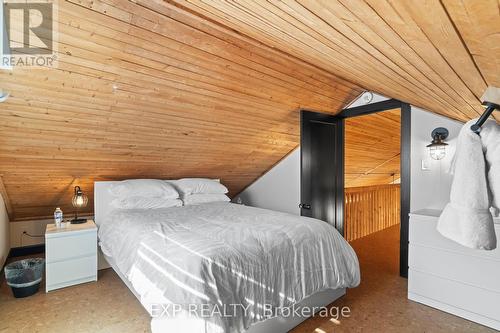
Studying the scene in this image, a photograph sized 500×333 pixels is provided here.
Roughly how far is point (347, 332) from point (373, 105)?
2.56 meters

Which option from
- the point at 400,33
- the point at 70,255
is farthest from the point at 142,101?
the point at 400,33

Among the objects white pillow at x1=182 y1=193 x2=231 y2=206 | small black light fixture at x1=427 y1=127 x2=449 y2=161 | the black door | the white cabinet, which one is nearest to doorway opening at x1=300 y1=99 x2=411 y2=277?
the black door

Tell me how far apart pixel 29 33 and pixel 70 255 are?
2.13 m

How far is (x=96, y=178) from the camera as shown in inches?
128

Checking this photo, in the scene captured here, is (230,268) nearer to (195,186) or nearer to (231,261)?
(231,261)

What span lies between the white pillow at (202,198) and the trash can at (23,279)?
1.64 m

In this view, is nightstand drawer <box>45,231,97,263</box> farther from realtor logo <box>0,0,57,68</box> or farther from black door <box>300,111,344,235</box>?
black door <box>300,111,344,235</box>

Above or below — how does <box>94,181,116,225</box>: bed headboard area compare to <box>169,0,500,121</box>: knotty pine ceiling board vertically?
below

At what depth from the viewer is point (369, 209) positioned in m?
4.69

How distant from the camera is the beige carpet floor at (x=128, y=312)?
2.00 m

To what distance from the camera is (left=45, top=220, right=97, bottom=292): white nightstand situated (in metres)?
2.60

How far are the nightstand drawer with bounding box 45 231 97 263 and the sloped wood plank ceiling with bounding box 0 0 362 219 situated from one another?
0.76 metres

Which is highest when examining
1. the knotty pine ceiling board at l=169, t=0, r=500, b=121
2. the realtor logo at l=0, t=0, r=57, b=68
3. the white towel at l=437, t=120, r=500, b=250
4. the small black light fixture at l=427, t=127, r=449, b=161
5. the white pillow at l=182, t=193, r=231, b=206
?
the realtor logo at l=0, t=0, r=57, b=68

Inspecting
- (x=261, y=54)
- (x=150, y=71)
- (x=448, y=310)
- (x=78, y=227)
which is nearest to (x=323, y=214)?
(x=448, y=310)
